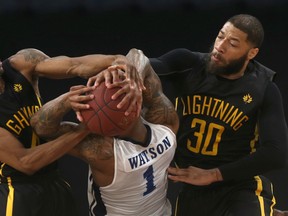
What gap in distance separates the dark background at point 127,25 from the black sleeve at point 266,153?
2089 mm

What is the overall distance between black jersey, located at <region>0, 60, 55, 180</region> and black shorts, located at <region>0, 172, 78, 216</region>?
0.21 feet

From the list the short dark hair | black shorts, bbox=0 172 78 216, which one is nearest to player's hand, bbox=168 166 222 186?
black shorts, bbox=0 172 78 216

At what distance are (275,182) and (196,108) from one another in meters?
1.51

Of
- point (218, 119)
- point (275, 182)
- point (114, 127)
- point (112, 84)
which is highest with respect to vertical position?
point (112, 84)

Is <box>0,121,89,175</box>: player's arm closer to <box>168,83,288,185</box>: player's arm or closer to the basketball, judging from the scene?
the basketball

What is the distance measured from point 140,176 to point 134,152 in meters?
0.11

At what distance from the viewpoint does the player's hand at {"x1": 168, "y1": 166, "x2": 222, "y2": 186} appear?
3058 millimetres

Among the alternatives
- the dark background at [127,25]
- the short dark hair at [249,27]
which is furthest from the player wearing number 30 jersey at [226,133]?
the dark background at [127,25]

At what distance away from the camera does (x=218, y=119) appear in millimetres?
3244

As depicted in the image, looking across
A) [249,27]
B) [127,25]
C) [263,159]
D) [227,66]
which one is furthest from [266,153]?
[127,25]

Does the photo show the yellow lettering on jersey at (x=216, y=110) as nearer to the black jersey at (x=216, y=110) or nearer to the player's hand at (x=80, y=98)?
the black jersey at (x=216, y=110)

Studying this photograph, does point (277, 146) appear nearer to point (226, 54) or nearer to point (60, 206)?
point (226, 54)

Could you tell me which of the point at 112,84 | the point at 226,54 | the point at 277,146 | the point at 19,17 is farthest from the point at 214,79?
A: the point at 19,17

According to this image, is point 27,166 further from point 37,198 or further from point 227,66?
point 227,66
